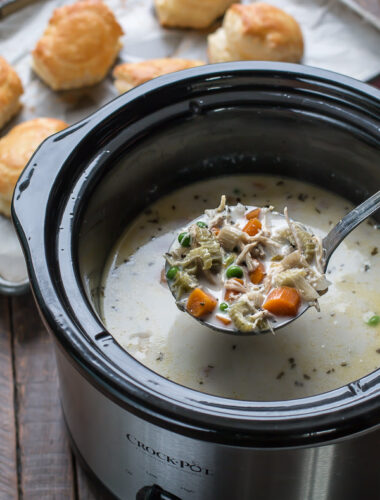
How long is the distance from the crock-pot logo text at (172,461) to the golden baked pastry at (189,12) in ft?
6.27

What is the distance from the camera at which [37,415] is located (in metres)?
1.88

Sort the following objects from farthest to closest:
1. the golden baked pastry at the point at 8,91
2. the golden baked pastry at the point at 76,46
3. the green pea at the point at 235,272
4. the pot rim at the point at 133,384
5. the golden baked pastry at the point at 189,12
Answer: the golden baked pastry at the point at 189,12, the golden baked pastry at the point at 76,46, the golden baked pastry at the point at 8,91, the green pea at the point at 235,272, the pot rim at the point at 133,384

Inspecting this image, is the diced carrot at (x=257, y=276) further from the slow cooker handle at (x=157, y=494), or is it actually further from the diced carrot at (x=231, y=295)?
the slow cooker handle at (x=157, y=494)

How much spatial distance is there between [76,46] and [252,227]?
131cm

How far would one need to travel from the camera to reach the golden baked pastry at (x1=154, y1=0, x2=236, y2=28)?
2.73 m

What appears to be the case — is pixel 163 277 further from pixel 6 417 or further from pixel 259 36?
pixel 259 36

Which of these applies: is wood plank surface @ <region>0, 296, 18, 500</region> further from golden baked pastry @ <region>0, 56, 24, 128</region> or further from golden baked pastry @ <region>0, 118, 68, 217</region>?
golden baked pastry @ <region>0, 56, 24, 128</region>

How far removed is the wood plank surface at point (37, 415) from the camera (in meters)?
1.76

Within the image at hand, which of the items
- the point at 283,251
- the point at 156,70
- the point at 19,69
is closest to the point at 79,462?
the point at 283,251

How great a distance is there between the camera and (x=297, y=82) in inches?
65.2

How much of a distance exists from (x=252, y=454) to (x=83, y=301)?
40cm

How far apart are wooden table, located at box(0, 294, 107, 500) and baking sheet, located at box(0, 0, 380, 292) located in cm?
87

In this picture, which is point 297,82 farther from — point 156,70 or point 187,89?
point 156,70

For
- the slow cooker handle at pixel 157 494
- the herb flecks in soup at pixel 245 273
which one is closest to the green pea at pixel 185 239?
the herb flecks in soup at pixel 245 273
